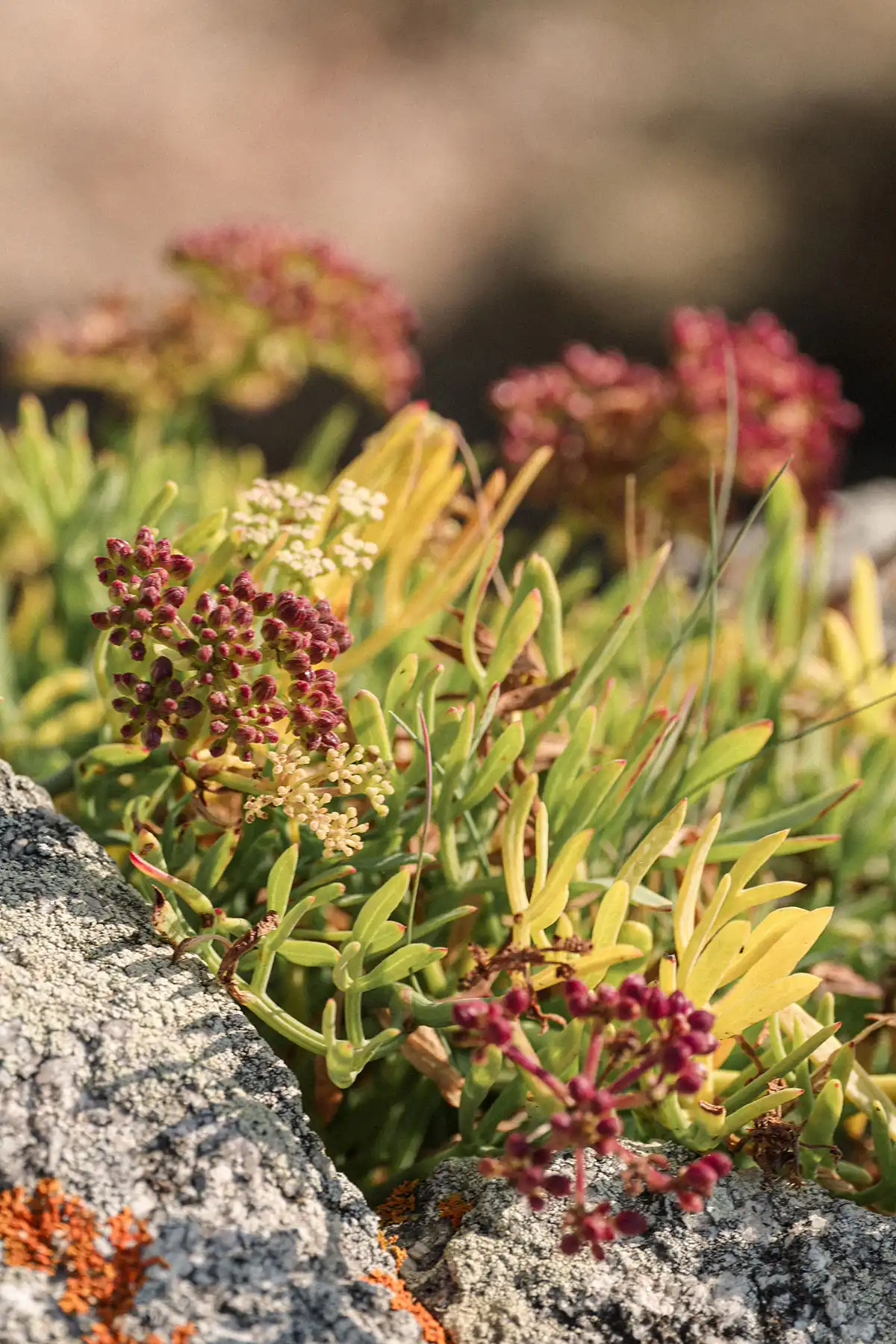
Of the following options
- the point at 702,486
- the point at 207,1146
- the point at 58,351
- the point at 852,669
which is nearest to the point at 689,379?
the point at 702,486

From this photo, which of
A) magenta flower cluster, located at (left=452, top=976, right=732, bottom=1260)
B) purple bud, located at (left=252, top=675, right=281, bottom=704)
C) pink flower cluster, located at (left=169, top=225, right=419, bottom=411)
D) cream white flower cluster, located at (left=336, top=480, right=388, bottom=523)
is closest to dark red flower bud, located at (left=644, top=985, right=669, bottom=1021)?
magenta flower cluster, located at (left=452, top=976, right=732, bottom=1260)

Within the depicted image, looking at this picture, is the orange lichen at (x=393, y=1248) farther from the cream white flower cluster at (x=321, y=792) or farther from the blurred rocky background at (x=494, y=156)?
the blurred rocky background at (x=494, y=156)

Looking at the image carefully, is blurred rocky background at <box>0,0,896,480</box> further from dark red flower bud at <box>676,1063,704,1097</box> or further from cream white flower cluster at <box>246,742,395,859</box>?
dark red flower bud at <box>676,1063,704,1097</box>

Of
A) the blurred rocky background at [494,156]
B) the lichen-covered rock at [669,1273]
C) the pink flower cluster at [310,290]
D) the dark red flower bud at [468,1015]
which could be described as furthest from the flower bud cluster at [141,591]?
the blurred rocky background at [494,156]

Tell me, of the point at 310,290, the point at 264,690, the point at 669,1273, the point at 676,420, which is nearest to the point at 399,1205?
the point at 669,1273

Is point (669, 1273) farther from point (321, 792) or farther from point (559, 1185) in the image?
point (321, 792)
